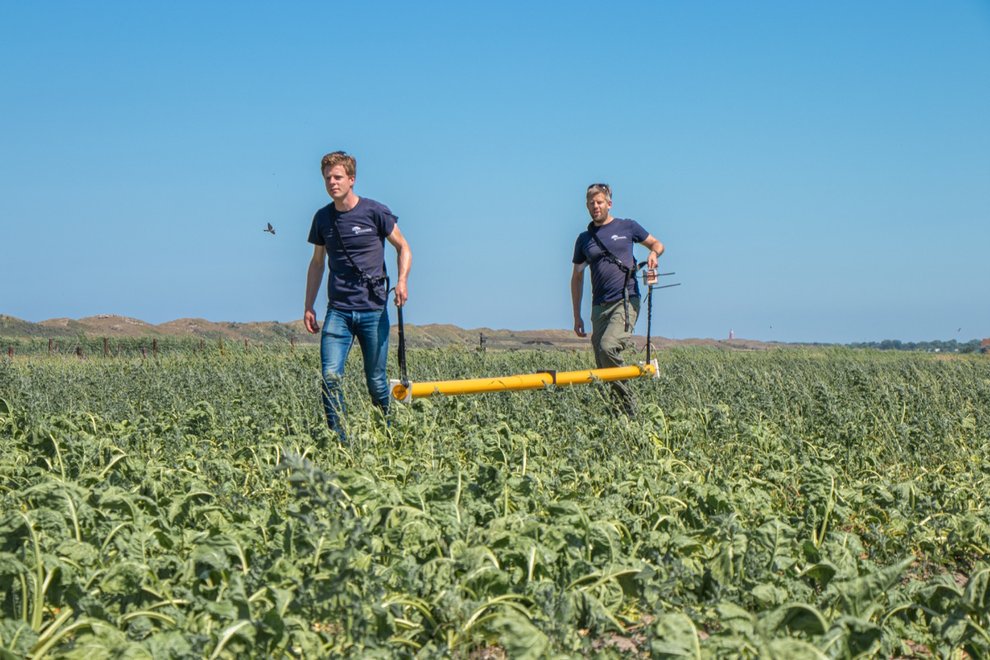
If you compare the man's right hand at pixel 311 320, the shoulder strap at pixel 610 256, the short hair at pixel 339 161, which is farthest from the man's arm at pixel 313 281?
the shoulder strap at pixel 610 256

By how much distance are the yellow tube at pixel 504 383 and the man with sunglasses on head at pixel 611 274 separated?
0.31 metres

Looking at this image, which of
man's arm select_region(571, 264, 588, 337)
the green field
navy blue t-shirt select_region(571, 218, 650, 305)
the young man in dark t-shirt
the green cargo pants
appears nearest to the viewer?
the green field

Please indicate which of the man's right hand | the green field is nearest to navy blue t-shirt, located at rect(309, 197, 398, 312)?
the man's right hand

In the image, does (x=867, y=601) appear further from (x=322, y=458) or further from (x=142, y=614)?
(x=322, y=458)

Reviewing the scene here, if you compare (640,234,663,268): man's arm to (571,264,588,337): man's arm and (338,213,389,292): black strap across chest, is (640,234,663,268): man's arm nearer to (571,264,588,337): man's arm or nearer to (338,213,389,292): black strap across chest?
(571,264,588,337): man's arm

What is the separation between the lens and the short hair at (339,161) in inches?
301

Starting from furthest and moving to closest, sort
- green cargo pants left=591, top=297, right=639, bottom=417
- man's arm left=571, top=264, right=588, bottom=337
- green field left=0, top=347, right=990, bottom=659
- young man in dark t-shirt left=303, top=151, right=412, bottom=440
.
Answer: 1. man's arm left=571, top=264, right=588, bottom=337
2. green cargo pants left=591, top=297, right=639, bottom=417
3. young man in dark t-shirt left=303, top=151, right=412, bottom=440
4. green field left=0, top=347, right=990, bottom=659

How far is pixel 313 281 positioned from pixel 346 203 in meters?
0.77

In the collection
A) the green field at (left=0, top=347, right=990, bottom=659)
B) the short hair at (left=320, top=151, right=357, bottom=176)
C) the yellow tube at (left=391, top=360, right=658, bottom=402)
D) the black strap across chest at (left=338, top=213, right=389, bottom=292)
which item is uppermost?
the short hair at (left=320, top=151, right=357, bottom=176)

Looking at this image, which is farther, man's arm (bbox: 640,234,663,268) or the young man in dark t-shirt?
man's arm (bbox: 640,234,663,268)

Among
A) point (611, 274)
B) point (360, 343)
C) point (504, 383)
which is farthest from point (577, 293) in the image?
point (360, 343)

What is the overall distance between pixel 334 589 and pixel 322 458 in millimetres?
3579

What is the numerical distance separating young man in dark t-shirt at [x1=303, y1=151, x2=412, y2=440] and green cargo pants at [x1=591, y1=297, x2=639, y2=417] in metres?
2.08

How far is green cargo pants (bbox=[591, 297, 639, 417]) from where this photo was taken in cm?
902
